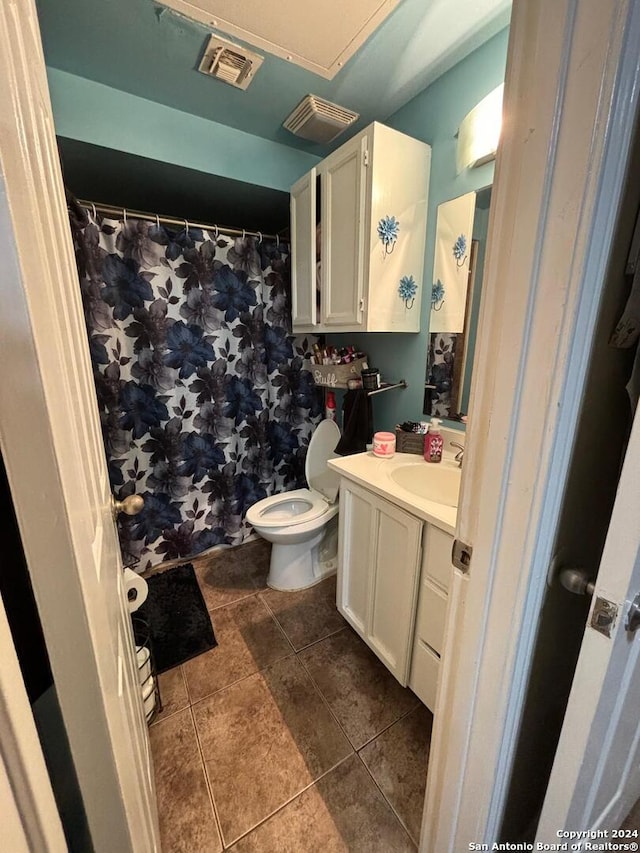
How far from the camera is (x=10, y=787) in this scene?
0.98ft

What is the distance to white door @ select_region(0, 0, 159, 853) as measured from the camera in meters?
0.33

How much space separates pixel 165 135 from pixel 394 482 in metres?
1.85

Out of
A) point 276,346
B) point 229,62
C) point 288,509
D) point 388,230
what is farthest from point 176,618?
point 229,62

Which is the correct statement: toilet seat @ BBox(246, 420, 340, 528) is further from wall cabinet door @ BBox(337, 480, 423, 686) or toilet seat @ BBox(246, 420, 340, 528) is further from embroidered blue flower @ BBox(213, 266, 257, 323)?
embroidered blue flower @ BBox(213, 266, 257, 323)

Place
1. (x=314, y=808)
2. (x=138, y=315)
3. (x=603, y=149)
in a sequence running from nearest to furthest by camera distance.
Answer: (x=603, y=149), (x=314, y=808), (x=138, y=315)

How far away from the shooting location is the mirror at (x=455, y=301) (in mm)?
1333

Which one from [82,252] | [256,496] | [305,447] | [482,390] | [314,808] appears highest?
[82,252]

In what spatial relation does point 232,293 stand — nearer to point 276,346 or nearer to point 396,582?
point 276,346

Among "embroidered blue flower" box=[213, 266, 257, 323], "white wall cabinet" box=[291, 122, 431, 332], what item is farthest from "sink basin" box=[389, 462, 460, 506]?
"embroidered blue flower" box=[213, 266, 257, 323]

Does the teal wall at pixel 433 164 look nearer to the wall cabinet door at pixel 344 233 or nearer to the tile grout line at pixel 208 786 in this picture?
the wall cabinet door at pixel 344 233

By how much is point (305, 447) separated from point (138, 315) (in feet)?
4.12

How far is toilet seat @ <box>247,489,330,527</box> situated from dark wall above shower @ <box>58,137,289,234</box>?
1686mm

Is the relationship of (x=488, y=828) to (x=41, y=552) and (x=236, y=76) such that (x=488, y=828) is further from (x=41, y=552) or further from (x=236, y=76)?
(x=236, y=76)

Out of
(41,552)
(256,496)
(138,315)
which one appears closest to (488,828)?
(41,552)
